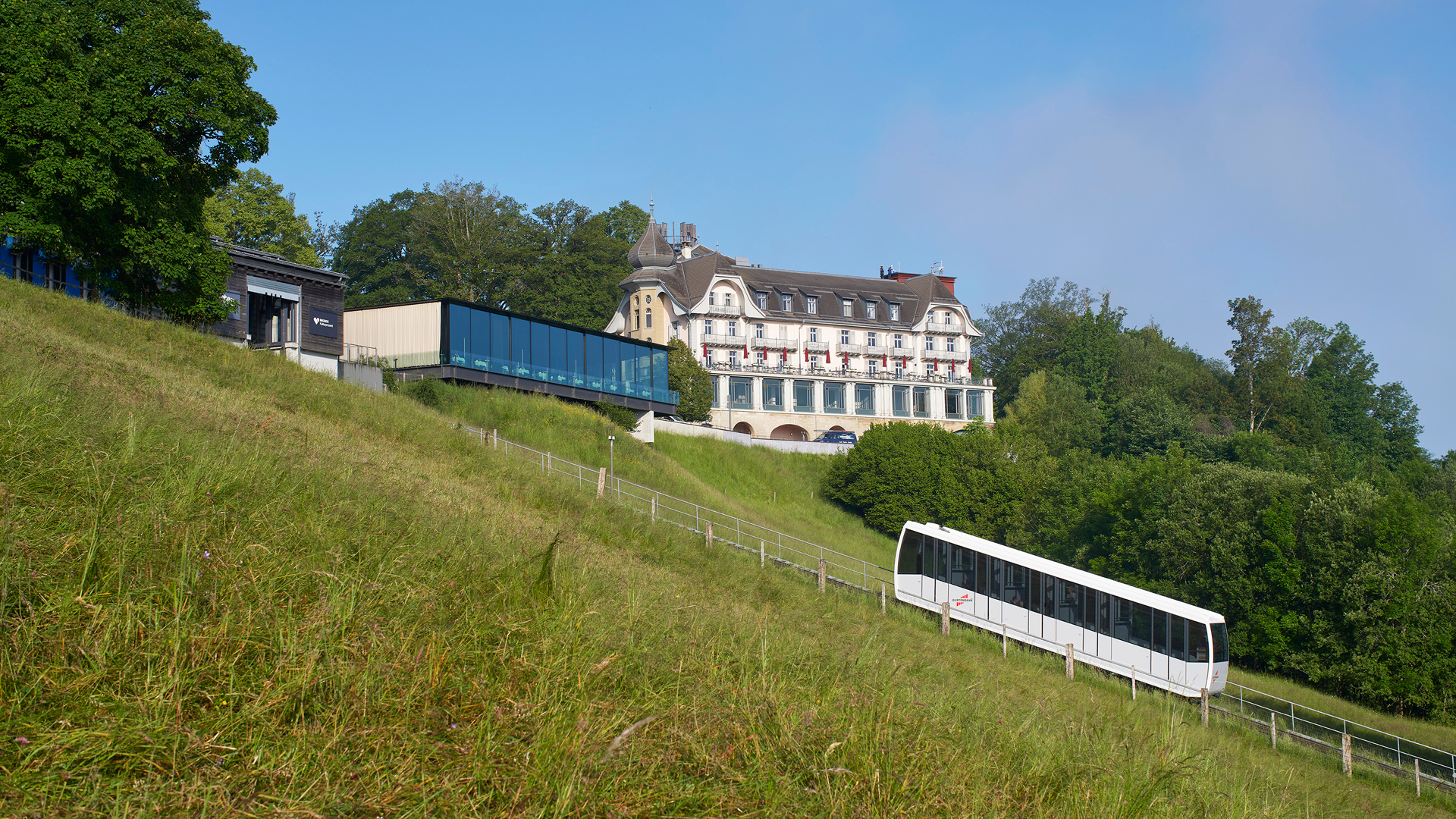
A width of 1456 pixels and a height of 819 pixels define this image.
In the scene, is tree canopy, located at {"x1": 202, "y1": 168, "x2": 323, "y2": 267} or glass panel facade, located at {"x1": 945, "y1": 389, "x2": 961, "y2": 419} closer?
tree canopy, located at {"x1": 202, "y1": 168, "x2": 323, "y2": 267}

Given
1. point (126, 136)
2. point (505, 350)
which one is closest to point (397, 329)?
point (505, 350)

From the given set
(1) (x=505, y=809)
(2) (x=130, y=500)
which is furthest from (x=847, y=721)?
(2) (x=130, y=500)

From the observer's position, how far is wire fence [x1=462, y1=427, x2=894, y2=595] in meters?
27.1

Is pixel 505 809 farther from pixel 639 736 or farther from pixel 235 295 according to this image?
pixel 235 295

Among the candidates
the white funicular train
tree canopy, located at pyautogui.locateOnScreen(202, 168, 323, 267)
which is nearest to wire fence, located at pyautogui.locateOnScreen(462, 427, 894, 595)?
the white funicular train

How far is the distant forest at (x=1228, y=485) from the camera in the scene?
3547 centimetres

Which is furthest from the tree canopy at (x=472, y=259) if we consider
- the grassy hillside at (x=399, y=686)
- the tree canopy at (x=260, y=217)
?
the grassy hillside at (x=399, y=686)

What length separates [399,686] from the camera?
5945mm

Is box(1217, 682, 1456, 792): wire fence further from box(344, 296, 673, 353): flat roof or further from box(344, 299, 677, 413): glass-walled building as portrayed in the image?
box(344, 296, 673, 353): flat roof

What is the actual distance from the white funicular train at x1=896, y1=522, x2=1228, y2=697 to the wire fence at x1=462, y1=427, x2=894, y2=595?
5.93 feet

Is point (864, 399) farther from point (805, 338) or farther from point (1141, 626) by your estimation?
point (1141, 626)

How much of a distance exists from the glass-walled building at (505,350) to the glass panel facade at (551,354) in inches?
1.3

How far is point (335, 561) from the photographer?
7.20m

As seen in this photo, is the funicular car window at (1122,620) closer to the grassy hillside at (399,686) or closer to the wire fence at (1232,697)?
the wire fence at (1232,697)
